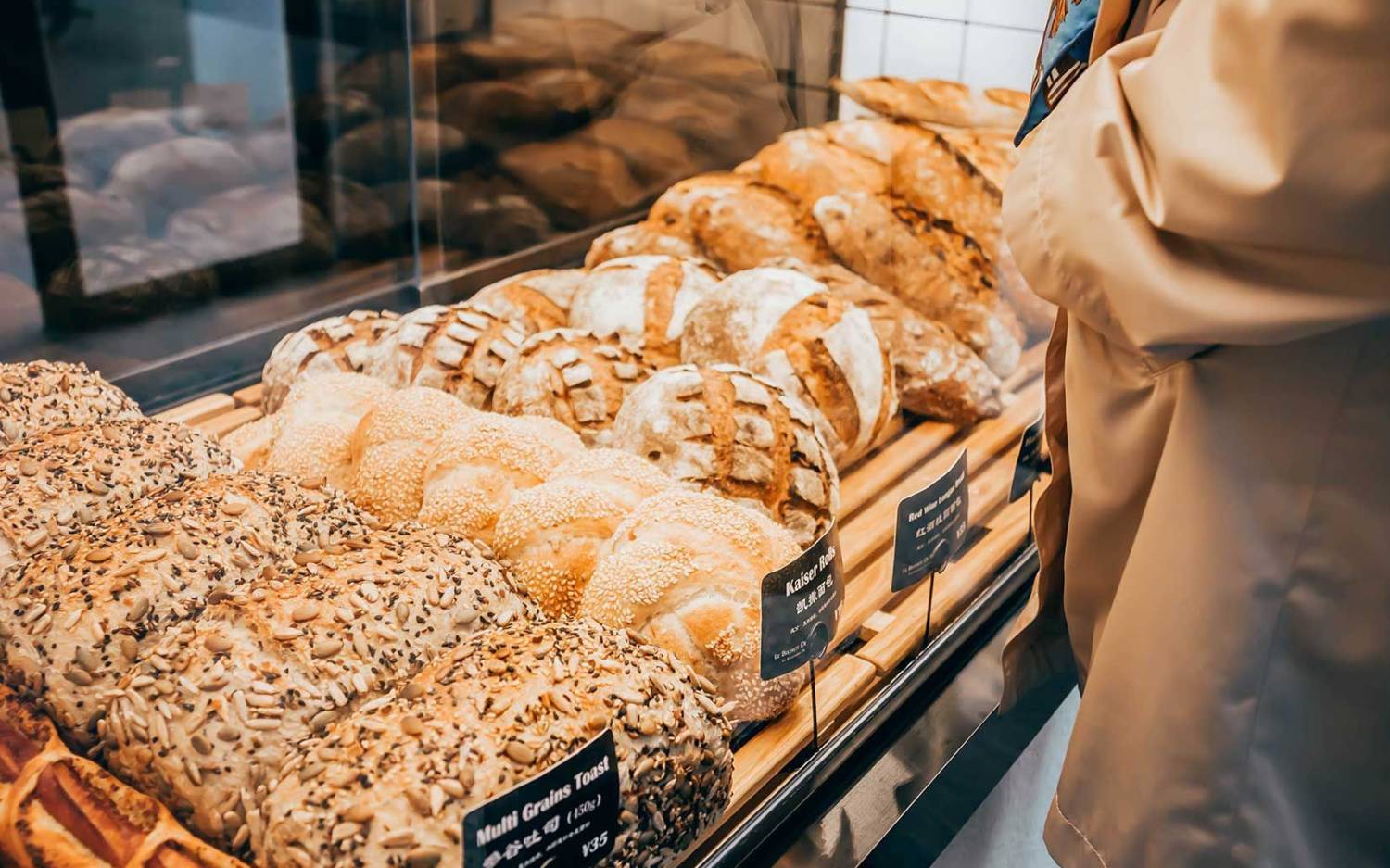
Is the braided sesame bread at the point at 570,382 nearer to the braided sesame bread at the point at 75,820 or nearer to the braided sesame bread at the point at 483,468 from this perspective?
the braided sesame bread at the point at 483,468

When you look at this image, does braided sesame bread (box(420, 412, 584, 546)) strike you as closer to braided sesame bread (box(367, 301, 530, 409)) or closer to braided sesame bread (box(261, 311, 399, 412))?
braided sesame bread (box(367, 301, 530, 409))

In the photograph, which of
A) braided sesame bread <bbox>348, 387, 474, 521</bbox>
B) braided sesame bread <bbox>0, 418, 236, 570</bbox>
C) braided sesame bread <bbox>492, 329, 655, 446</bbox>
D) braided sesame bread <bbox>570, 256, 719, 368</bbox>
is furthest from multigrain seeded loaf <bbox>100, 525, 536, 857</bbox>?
braided sesame bread <bbox>570, 256, 719, 368</bbox>

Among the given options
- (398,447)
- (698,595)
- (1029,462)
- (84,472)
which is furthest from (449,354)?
(1029,462)

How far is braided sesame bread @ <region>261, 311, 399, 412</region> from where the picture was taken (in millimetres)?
2084

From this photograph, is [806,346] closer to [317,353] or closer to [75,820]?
[317,353]

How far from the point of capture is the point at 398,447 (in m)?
1.72

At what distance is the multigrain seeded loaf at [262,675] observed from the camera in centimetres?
108

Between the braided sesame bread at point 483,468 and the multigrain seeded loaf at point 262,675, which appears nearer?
the multigrain seeded loaf at point 262,675

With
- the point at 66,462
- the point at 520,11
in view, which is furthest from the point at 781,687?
the point at 520,11

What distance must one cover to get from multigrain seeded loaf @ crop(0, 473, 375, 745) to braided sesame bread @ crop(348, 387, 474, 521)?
0.26 metres

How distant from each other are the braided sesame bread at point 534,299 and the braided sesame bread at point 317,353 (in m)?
0.22

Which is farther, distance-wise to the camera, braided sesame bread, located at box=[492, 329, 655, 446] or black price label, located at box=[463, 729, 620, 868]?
braided sesame bread, located at box=[492, 329, 655, 446]

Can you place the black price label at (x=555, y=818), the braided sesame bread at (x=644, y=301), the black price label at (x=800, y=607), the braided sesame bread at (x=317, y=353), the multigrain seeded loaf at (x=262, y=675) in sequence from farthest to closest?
the braided sesame bread at (x=644, y=301) → the braided sesame bread at (x=317, y=353) → the black price label at (x=800, y=607) → the multigrain seeded loaf at (x=262, y=675) → the black price label at (x=555, y=818)

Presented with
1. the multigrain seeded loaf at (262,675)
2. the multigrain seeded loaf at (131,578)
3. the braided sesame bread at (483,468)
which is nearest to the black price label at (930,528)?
the braided sesame bread at (483,468)
